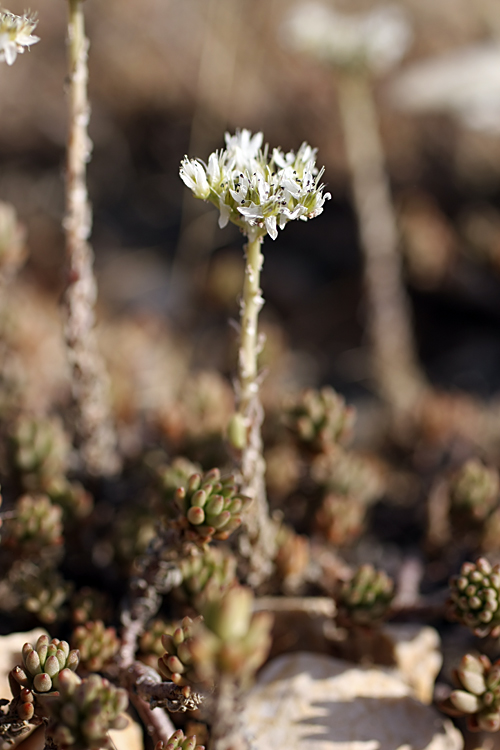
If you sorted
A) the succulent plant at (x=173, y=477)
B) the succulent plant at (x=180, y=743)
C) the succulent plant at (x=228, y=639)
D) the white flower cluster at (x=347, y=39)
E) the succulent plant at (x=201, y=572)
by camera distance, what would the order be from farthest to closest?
1. the white flower cluster at (x=347, y=39)
2. the succulent plant at (x=173, y=477)
3. the succulent plant at (x=201, y=572)
4. the succulent plant at (x=180, y=743)
5. the succulent plant at (x=228, y=639)

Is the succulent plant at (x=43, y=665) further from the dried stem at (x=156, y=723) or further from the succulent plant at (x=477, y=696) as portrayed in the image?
the succulent plant at (x=477, y=696)

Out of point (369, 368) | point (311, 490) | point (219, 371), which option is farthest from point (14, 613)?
point (369, 368)

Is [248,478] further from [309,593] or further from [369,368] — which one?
[369,368]

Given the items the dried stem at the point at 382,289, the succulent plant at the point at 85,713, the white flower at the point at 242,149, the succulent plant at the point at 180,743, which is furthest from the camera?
the dried stem at the point at 382,289

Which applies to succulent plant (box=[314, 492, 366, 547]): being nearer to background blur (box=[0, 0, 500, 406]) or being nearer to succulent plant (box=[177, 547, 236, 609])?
succulent plant (box=[177, 547, 236, 609])

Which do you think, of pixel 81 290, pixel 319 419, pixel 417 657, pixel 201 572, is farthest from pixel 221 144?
pixel 417 657

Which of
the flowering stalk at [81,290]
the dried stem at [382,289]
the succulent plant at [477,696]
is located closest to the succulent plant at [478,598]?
the succulent plant at [477,696]

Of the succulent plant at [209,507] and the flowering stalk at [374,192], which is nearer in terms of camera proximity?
the succulent plant at [209,507]

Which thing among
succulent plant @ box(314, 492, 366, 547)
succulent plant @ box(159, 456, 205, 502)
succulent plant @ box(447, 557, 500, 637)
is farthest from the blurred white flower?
succulent plant @ box(447, 557, 500, 637)
